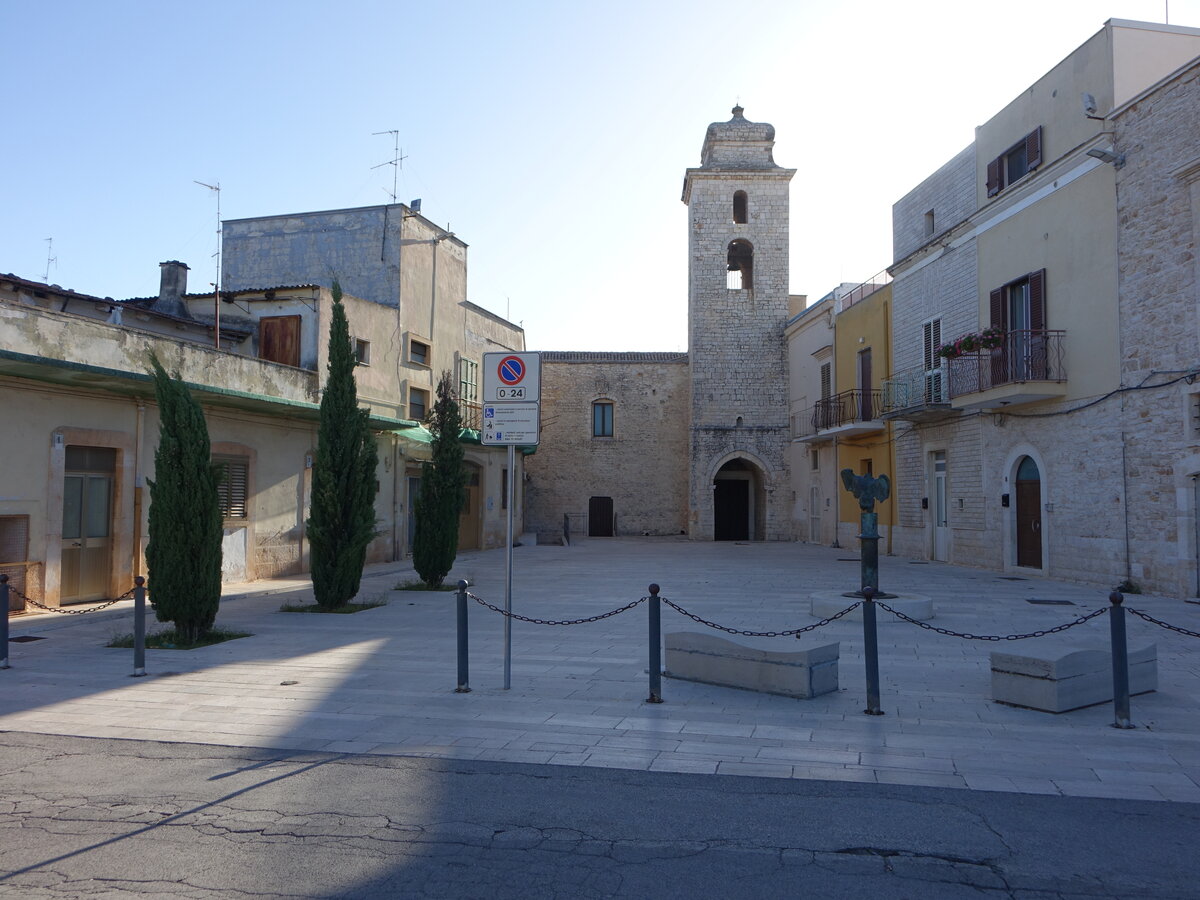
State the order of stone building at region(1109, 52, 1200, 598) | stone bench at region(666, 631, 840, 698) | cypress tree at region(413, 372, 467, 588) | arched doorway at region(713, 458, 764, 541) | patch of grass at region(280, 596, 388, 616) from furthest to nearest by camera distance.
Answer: arched doorway at region(713, 458, 764, 541), cypress tree at region(413, 372, 467, 588), stone building at region(1109, 52, 1200, 598), patch of grass at region(280, 596, 388, 616), stone bench at region(666, 631, 840, 698)

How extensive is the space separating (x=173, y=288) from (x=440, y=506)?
8.99 m

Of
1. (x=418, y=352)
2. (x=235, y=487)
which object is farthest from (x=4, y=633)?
(x=418, y=352)

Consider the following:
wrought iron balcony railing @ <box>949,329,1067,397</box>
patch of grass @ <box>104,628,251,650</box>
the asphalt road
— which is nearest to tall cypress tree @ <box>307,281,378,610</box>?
patch of grass @ <box>104,628,251,650</box>

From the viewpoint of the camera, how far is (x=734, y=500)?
35969 millimetres

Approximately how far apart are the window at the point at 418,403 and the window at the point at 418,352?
79cm

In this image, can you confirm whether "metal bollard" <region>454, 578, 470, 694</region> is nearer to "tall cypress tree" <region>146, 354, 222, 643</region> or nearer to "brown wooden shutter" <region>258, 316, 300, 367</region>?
"tall cypress tree" <region>146, 354, 222, 643</region>

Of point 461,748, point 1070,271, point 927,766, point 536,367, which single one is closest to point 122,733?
point 461,748

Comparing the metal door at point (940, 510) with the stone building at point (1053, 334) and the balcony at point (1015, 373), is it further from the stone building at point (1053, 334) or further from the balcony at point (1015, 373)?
the balcony at point (1015, 373)

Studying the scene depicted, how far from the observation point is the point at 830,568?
20078 millimetres

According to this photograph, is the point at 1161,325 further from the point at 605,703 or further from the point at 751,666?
the point at 605,703

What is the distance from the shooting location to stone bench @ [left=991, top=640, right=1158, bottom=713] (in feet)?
21.4

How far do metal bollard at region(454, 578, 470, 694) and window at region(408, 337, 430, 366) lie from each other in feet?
54.4

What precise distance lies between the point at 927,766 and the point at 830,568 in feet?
49.6

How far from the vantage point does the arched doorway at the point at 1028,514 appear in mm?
16906
